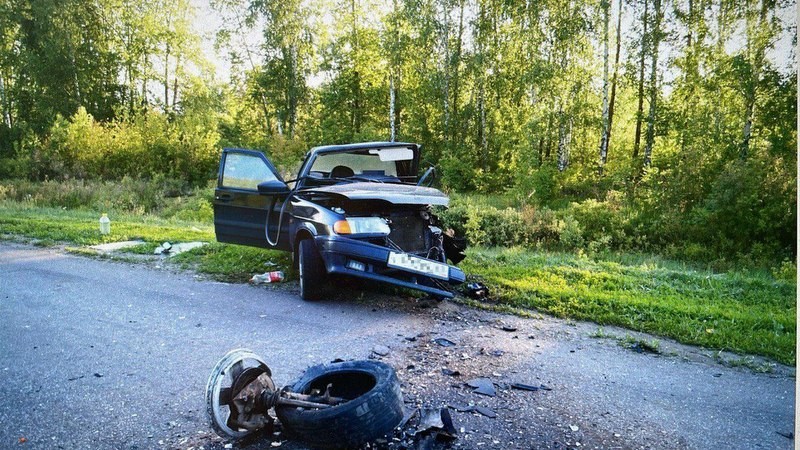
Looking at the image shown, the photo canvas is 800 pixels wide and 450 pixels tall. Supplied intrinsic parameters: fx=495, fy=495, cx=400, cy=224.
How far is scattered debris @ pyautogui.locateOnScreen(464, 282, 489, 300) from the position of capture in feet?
13.9

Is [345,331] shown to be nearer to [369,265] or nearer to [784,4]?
[369,265]

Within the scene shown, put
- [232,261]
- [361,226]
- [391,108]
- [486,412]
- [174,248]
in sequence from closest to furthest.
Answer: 1. [486,412]
2. [361,226]
3. [232,261]
4. [174,248]
5. [391,108]

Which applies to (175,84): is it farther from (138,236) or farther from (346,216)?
(346,216)

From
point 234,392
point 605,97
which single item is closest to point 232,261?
point 234,392

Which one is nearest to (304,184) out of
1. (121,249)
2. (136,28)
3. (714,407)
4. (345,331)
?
(345,331)

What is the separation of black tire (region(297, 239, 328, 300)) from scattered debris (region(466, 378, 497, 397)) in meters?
1.87

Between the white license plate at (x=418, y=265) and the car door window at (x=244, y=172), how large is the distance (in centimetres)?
177

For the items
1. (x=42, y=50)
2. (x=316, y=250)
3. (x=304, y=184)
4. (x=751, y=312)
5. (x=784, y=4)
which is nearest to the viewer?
(x=784, y=4)

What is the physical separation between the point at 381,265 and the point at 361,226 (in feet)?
1.21

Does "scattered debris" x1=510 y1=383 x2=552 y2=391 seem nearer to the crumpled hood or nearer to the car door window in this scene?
the crumpled hood

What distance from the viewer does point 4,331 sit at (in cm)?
315

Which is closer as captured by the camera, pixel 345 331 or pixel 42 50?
pixel 345 331

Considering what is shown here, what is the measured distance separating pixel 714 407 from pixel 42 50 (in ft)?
27.7

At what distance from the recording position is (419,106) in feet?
41.5
